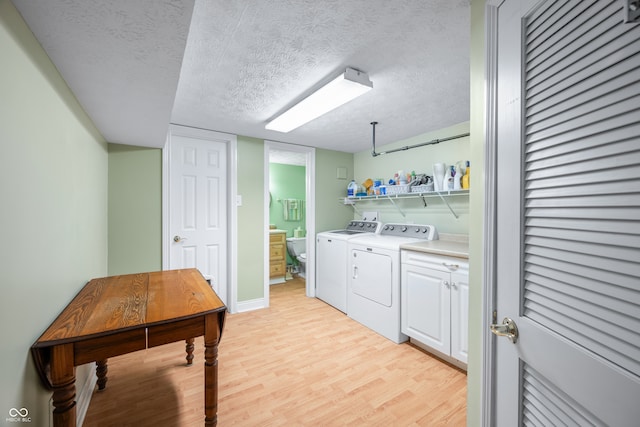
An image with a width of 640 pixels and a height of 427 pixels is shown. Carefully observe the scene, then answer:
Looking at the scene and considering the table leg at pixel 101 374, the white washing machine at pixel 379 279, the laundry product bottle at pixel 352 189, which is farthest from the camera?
the laundry product bottle at pixel 352 189

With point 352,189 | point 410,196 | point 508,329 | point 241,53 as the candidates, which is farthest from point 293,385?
point 352,189

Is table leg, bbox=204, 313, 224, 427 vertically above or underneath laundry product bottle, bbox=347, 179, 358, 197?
underneath

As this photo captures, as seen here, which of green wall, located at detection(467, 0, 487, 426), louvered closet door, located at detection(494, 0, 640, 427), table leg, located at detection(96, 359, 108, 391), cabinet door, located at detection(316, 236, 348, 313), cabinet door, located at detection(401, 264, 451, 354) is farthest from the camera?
cabinet door, located at detection(316, 236, 348, 313)

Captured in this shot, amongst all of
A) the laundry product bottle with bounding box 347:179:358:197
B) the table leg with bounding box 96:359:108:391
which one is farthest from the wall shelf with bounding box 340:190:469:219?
the table leg with bounding box 96:359:108:391

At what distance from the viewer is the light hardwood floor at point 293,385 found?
158cm

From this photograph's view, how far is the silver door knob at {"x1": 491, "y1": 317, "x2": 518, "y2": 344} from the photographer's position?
2.75ft

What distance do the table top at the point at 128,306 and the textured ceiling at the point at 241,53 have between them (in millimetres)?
1139

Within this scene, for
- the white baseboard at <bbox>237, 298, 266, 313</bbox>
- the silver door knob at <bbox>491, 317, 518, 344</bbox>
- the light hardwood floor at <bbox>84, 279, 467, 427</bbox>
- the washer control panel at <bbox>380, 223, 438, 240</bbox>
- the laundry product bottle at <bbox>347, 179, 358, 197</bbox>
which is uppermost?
the laundry product bottle at <bbox>347, 179, 358, 197</bbox>

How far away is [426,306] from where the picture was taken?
7.39ft

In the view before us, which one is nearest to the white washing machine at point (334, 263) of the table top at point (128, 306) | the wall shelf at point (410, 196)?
the wall shelf at point (410, 196)

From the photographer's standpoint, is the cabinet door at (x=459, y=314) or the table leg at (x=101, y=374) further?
the cabinet door at (x=459, y=314)

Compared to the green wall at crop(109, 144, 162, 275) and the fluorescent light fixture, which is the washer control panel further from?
the green wall at crop(109, 144, 162, 275)

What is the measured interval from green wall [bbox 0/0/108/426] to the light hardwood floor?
2.58ft

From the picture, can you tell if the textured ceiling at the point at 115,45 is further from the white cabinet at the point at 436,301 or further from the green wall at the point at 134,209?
the white cabinet at the point at 436,301
